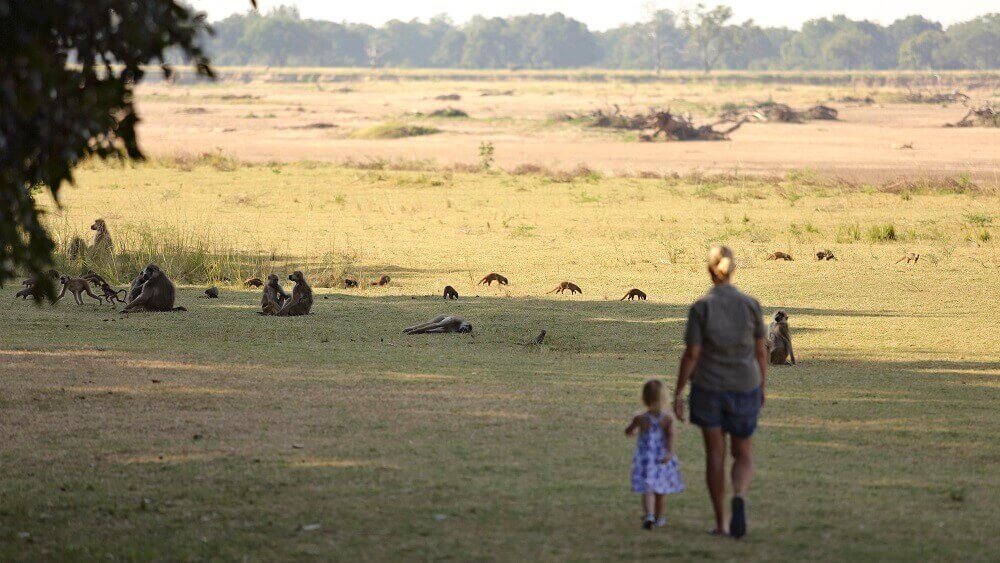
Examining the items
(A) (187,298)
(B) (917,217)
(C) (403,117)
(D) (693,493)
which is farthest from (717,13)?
(D) (693,493)

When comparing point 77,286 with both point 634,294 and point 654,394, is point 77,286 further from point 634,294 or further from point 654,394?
point 654,394

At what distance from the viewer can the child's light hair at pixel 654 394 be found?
6719 millimetres

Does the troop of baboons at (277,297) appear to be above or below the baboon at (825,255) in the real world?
above

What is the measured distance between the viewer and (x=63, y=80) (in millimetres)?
5465

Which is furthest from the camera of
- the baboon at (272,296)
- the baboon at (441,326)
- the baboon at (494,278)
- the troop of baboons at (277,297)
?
the baboon at (494,278)

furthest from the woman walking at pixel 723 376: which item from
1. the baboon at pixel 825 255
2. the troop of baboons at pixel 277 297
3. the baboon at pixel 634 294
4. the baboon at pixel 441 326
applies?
the baboon at pixel 825 255

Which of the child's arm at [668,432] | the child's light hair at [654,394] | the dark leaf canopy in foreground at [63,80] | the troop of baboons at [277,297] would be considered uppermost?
the dark leaf canopy in foreground at [63,80]

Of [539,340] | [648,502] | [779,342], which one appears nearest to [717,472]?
[648,502]

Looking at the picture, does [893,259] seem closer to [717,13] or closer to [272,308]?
[272,308]

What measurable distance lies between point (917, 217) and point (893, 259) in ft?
22.7

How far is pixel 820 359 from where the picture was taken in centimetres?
1373

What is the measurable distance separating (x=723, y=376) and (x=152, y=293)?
10702mm

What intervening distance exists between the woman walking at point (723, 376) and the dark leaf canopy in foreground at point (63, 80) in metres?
2.72

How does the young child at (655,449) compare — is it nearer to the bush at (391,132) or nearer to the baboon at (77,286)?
the baboon at (77,286)
